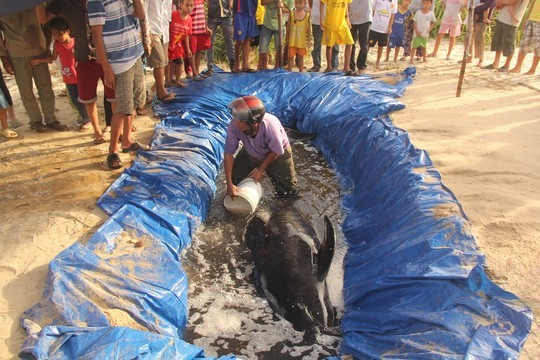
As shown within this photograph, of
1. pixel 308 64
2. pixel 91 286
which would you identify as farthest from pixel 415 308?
pixel 308 64

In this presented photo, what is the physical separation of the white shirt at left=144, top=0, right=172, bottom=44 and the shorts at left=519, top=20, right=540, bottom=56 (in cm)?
558

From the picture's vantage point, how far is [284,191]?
16.0 ft

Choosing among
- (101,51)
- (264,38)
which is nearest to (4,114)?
(101,51)

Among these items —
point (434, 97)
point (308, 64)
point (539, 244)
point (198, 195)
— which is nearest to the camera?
point (539, 244)

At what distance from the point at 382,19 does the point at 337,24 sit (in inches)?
58.8

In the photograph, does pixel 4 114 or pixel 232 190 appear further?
pixel 4 114

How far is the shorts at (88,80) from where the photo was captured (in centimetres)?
473

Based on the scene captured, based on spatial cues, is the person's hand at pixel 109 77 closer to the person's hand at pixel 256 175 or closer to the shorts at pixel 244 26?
the person's hand at pixel 256 175

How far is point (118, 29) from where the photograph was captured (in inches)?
158

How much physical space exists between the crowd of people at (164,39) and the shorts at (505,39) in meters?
0.02

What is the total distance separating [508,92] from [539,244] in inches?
148

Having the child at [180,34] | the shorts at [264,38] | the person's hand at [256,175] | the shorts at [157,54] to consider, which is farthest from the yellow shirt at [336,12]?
the person's hand at [256,175]

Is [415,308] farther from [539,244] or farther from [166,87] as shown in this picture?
[166,87]

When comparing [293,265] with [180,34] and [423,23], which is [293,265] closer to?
[180,34]
